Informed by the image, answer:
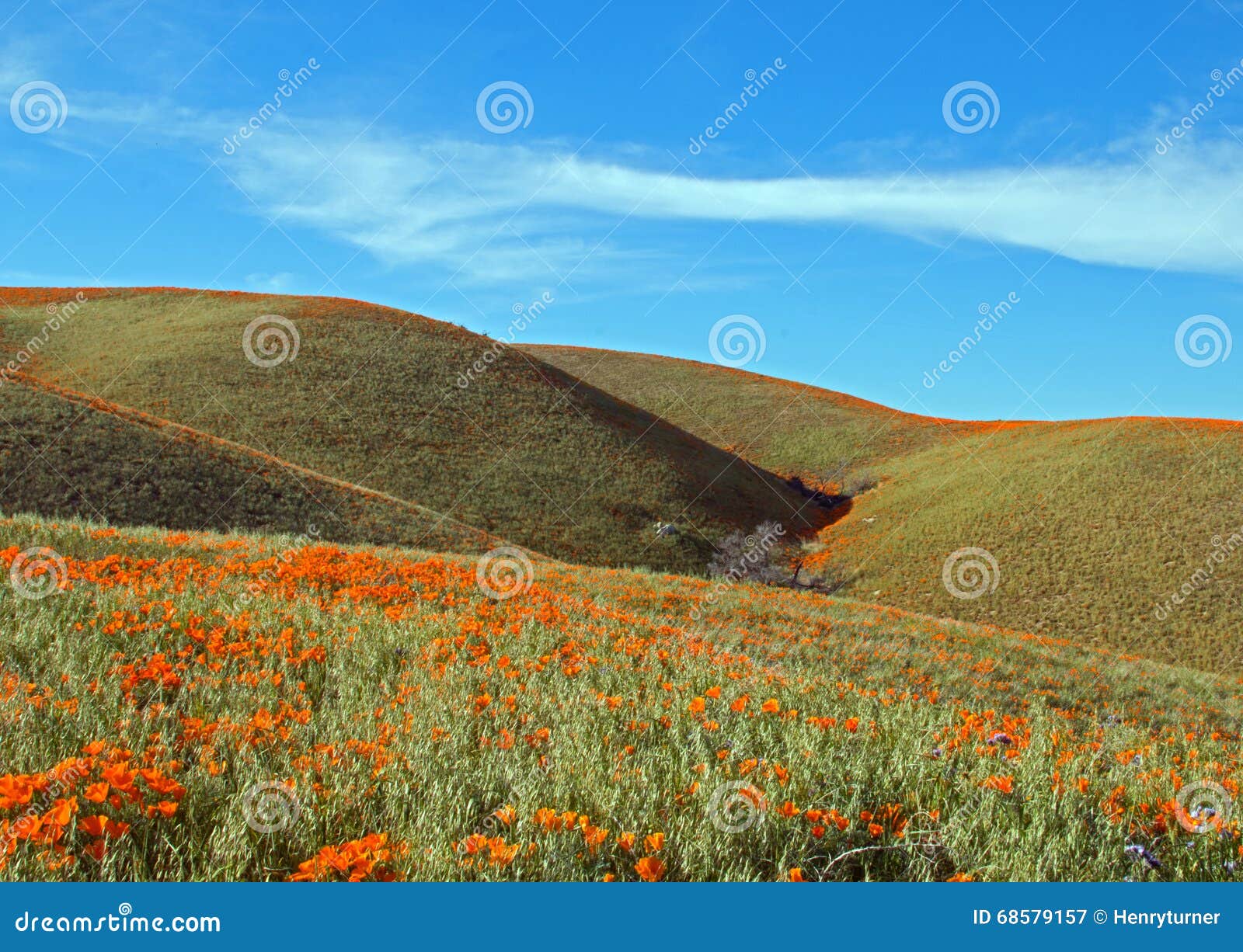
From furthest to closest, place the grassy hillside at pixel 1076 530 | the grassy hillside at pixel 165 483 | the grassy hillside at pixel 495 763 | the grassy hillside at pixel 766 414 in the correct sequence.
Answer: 1. the grassy hillside at pixel 766 414
2. the grassy hillside at pixel 1076 530
3. the grassy hillside at pixel 165 483
4. the grassy hillside at pixel 495 763

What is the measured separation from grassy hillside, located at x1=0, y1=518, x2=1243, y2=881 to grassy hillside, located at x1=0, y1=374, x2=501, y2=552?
22.7 metres

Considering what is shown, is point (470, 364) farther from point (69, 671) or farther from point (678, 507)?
point (69, 671)

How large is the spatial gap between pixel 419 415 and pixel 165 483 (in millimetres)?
23240

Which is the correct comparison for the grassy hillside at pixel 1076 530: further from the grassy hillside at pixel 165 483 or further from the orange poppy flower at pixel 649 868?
the orange poppy flower at pixel 649 868

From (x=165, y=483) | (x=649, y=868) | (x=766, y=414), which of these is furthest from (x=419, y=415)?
(x=649, y=868)

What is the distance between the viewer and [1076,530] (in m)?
A: 43.2

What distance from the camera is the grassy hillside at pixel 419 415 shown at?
43562 mm

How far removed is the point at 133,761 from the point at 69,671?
1.63 m

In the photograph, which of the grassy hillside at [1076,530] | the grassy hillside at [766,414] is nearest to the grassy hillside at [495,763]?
the grassy hillside at [1076,530]

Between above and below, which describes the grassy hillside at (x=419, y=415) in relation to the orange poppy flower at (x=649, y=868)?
above

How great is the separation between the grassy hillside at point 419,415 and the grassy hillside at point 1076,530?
9141mm

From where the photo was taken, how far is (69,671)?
4344 millimetres

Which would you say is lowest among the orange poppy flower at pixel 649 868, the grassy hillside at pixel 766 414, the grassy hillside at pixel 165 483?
the orange poppy flower at pixel 649 868

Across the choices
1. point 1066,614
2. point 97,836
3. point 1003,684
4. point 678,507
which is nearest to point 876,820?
point 97,836
